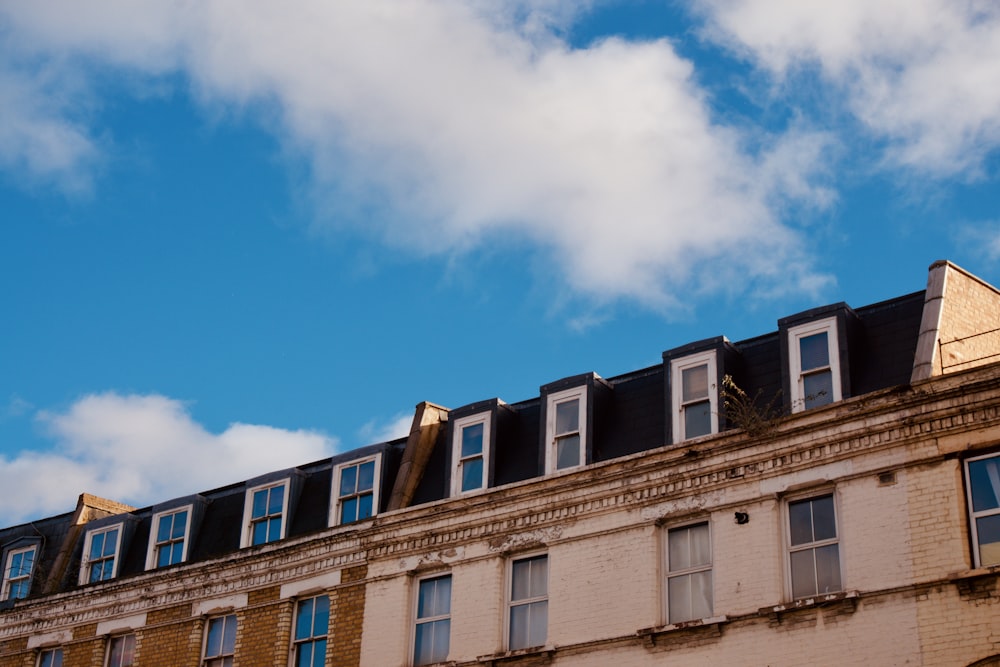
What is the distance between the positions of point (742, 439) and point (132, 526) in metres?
17.9

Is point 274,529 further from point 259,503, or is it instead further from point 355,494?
point 355,494

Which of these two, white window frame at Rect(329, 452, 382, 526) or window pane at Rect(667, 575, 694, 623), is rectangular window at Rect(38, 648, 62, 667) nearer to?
white window frame at Rect(329, 452, 382, 526)

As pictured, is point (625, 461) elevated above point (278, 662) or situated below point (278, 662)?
above

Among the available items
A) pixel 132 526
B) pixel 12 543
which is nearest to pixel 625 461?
pixel 132 526

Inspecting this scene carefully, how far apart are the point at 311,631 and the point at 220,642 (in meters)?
2.77

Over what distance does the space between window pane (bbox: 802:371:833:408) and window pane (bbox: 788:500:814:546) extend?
1771mm

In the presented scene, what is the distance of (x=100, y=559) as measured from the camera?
122 ft

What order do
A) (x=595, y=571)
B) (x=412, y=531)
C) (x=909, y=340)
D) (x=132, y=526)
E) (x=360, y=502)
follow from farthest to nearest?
(x=132, y=526)
(x=360, y=502)
(x=412, y=531)
(x=595, y=571)
(x=909, y=340)

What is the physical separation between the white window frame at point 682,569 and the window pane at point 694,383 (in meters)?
2.45

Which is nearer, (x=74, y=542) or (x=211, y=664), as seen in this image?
(x=211, y=664)

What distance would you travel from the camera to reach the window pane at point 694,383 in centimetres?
2762

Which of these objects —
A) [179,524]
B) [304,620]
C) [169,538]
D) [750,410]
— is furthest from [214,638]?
[750,410]

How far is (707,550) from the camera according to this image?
1032 inches

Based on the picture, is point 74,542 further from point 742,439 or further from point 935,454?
point 935,454
